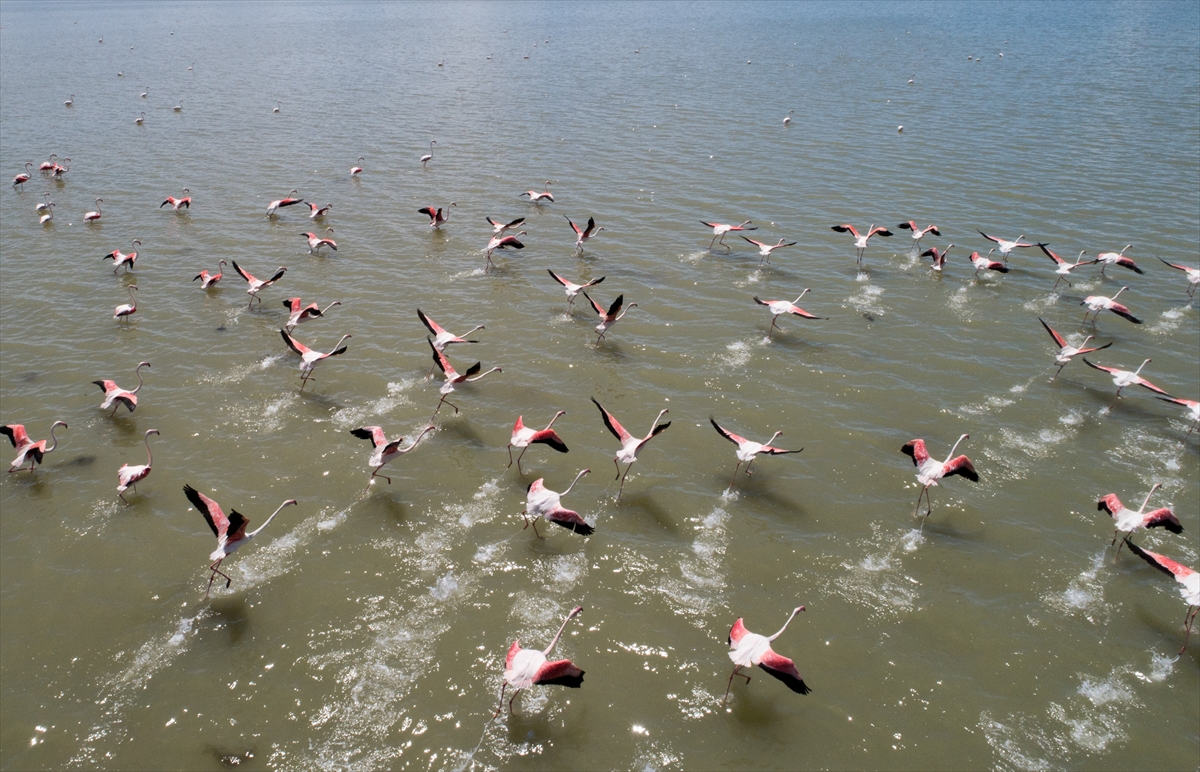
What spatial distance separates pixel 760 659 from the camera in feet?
27.2

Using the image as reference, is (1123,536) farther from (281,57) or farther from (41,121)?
(281,57)

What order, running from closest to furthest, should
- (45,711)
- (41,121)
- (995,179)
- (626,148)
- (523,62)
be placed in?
(45,711) < (995,179) < (626,148) < (41,121) < (523,62)

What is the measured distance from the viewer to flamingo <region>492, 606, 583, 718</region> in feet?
26.1

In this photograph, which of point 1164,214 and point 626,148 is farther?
point 626,148

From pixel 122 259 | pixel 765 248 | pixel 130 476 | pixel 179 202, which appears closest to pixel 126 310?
pixel 122 259

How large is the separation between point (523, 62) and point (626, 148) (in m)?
27.8

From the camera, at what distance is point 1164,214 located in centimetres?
2450

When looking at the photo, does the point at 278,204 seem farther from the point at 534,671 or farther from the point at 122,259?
the point at 534,671

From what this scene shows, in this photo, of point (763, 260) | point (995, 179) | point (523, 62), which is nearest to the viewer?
point (763, 260)

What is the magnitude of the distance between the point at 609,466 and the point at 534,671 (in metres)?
5.15

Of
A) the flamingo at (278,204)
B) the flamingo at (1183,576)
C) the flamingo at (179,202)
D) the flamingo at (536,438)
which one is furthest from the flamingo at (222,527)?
the flamingo at (179,202)

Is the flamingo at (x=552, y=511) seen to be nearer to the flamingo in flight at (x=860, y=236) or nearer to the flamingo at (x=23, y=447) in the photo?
the flamingo at (x=23, y=447)

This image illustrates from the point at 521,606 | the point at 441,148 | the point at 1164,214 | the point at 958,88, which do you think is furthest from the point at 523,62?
the point at 521,606

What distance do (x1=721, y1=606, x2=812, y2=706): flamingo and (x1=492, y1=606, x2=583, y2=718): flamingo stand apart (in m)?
→ 1.90
